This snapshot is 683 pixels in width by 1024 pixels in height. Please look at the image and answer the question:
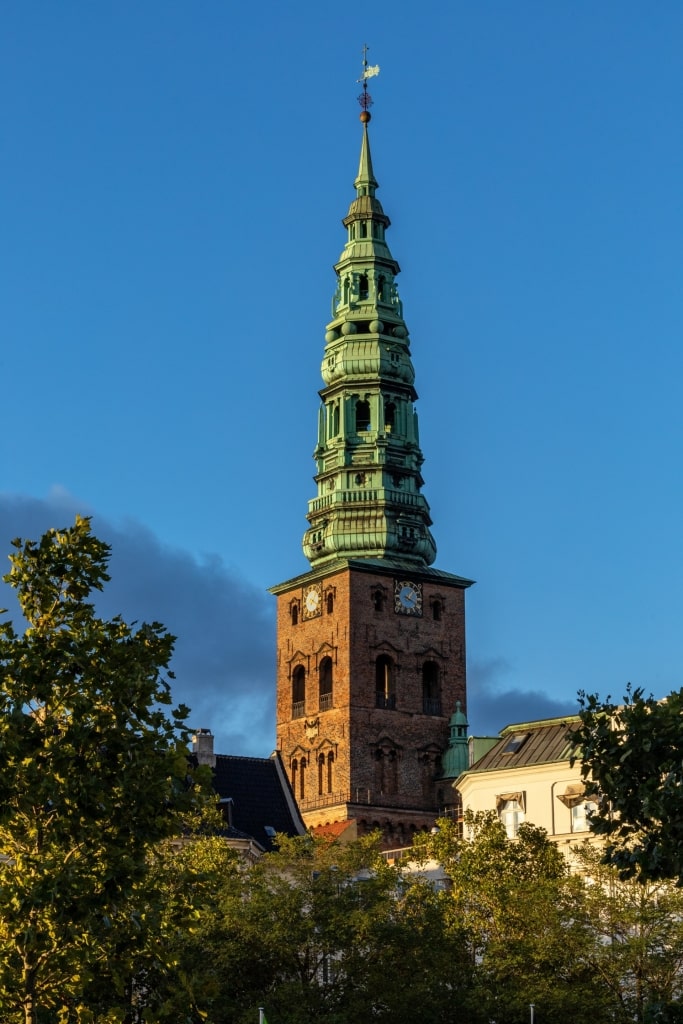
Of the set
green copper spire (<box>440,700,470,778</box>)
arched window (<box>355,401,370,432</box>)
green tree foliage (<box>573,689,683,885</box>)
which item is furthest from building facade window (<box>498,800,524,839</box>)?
arched window (<box>355,401,370,432</box>)

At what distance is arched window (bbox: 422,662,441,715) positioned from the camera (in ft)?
503

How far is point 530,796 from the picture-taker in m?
103

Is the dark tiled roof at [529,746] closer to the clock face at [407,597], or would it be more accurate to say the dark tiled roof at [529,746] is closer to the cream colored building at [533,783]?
the cream colored building at [533,783]

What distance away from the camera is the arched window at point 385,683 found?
150750 mm

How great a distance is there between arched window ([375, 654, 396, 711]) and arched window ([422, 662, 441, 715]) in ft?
9.97

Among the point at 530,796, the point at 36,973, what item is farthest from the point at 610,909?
the point at 36,973

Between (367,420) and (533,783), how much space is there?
201ft

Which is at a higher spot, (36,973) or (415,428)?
(415,428)

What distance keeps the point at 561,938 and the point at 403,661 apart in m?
78.6

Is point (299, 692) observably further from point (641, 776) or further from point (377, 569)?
point (641, 776)

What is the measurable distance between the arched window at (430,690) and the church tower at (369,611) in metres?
0.14

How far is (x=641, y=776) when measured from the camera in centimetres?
4719

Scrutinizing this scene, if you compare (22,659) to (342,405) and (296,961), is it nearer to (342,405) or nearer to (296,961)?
(296,961)

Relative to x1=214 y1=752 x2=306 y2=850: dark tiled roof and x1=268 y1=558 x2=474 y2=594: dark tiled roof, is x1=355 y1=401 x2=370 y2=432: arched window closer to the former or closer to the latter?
x1=268 y1=558 x2=474 y2=594: dark tiled roof
